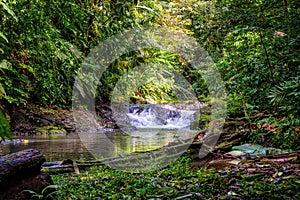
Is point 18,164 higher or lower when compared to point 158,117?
lower

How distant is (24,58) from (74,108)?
1.87 m

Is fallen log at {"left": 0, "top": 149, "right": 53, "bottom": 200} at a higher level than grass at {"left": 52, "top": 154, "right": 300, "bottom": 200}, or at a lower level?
higher

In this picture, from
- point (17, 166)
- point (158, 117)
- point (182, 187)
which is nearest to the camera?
point (17, 166)

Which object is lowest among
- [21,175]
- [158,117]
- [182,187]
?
[182,187]

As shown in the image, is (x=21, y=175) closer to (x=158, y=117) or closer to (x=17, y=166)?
(x=17, y=166)

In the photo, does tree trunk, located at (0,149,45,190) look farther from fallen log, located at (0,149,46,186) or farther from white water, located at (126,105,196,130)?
white water, located at (126,105,196,130)

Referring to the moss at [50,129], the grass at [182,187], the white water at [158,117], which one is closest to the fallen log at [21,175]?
the grass at [182,187]

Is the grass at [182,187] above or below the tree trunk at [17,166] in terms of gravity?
below

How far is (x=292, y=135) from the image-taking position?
270 cm

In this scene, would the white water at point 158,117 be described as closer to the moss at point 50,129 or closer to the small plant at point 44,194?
the moss at point 50,129

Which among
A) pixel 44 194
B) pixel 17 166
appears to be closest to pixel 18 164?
pixel 17 166

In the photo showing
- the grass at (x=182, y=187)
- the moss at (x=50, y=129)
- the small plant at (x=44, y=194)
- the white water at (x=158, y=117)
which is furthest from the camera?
the white water at (x=158, y=117)

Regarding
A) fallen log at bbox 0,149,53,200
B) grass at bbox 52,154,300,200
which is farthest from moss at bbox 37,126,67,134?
fallen log at bbox 0,149,53,200

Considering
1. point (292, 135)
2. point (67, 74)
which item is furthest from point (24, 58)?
point (292, 135)
